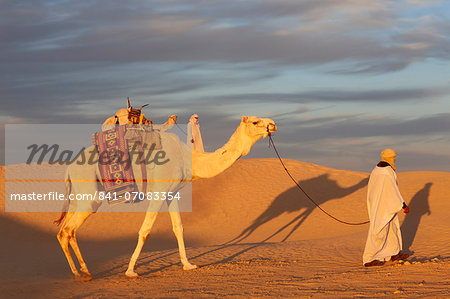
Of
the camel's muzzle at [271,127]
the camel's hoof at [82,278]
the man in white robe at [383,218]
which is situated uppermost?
the camel's muzzle at [271,127]

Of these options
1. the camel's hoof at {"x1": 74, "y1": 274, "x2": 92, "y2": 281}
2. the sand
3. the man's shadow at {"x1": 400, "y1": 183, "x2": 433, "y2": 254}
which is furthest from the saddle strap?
the man's shadow at {"x1": 400, "y1": 183, "x2": 433, "y2": 254}

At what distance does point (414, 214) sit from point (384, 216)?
9.50 metres

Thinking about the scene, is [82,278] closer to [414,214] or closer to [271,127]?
[271,127]

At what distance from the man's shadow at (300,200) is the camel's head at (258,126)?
1136cm

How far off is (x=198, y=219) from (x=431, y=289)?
1571 cm

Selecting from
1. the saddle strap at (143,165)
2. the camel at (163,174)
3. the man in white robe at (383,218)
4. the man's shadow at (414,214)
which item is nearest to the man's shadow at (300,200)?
the man's shadow at (414,214)

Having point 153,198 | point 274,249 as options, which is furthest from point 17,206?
point 153,198

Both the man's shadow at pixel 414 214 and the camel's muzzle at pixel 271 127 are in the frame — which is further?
the man's shadow at pixel 414 214

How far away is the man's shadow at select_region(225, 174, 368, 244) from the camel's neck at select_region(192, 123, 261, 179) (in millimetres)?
10314

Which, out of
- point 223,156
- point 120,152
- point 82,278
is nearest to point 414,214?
point 223,156

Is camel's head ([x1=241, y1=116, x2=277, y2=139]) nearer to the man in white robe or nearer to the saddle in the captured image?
the saddle

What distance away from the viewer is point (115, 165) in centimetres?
1180

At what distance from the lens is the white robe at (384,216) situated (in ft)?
41.1

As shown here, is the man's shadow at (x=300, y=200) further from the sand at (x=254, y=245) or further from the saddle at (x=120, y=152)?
the saddle at (x=120, y=152)
